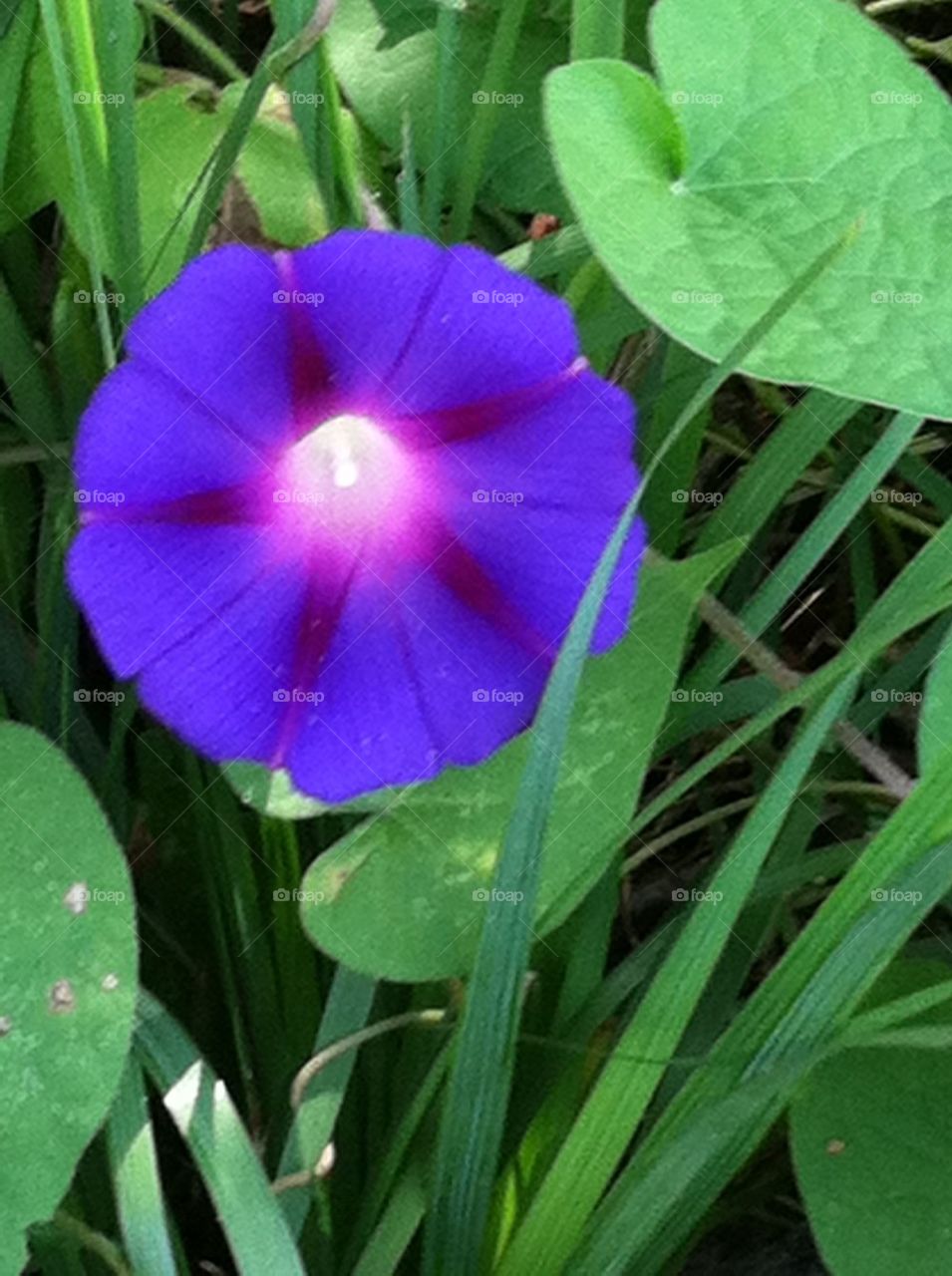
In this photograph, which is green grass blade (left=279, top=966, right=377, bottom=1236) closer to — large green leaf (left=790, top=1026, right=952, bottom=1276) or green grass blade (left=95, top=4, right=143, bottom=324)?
large green leaf (left=790, top=1026, right=952, bottom=1276)

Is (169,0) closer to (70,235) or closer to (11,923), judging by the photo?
(70,235)

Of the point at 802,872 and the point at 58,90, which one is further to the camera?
the point at 802,872

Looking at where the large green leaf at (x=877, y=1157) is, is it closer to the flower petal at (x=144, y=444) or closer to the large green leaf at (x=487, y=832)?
the large green leaf at (x=487, y=832)

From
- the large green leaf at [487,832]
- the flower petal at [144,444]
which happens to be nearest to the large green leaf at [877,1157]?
the large green leaf at [487,832]

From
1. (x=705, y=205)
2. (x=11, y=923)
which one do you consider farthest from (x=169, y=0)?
(x=11, y=923)

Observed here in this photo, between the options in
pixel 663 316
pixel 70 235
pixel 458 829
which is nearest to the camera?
pixel 663 316

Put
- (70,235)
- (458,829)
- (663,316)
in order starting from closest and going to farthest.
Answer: (663,316), (458,829), (70,235)

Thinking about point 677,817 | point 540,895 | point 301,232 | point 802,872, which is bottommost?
point 677,817
